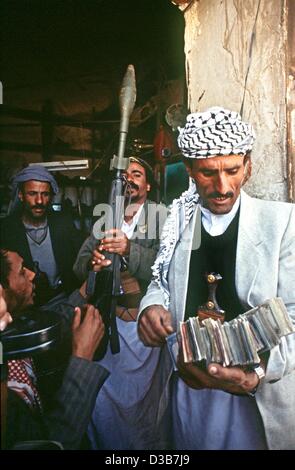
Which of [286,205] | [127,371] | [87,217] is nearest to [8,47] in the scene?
[87,217]

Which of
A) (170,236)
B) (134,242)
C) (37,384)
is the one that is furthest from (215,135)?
(37,384)

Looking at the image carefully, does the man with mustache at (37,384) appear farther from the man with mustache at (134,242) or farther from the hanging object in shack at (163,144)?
the hanging object in shack at (163,144)

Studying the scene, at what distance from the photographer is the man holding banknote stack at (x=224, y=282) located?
233cm

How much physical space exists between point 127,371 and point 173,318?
0.46 m

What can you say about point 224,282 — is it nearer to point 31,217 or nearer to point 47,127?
point 31,217

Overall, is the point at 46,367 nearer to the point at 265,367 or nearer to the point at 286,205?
the point at 265,367

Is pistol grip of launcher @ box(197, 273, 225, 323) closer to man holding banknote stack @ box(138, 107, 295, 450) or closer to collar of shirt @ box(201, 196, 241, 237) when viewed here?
man holding banknote stack @ box(138, 107, 295, 450)

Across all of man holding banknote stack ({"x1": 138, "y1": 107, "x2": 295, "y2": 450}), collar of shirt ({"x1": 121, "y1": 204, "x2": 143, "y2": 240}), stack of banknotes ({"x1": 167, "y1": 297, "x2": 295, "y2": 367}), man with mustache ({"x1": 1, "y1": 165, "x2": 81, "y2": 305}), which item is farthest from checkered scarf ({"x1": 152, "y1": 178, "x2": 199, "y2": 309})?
man with mustache ({"x1": 1, "y1": 165, "x2": 81, "y2": 305})

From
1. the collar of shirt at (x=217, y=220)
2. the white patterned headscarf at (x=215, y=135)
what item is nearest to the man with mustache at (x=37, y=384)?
the collar of shirt at (x=217, y=220)

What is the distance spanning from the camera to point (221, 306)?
2484 millimetres

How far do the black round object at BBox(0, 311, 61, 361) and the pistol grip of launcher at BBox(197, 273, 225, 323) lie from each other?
3.11ft

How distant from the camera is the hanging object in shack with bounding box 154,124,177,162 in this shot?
271 centimetres

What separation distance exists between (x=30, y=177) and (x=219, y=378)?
1.71m

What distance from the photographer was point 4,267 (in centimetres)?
254
